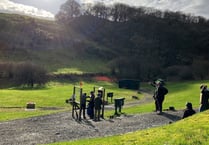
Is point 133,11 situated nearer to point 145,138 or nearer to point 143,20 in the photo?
point 143,20

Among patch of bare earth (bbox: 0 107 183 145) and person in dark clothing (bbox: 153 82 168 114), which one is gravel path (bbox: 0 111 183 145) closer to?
patch of bare earth (bbox: 0 107 183 145)

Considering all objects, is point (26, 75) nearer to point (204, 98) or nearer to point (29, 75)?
Answer: point (29, 75)

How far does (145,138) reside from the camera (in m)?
15.5

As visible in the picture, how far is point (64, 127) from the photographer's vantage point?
23.6 m

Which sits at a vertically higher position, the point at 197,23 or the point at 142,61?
the point at 197,23

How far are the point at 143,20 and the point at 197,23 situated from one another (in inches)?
989

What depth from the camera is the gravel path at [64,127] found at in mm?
19805

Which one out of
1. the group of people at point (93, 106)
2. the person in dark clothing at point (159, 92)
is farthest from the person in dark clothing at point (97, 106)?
the person in dark clothing at point (159, 92)

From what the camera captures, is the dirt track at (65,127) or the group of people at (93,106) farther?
the group of people at (93,106)

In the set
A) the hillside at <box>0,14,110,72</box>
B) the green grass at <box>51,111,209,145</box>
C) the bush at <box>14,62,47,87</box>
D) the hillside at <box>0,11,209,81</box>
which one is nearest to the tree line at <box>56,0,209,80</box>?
the hillside at <box>0,11,209,81</box>

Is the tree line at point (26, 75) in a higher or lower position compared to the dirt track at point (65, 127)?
lower

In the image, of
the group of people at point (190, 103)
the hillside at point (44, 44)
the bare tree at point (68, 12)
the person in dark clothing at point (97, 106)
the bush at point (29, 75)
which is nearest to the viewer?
the group of people at point (190, 103)

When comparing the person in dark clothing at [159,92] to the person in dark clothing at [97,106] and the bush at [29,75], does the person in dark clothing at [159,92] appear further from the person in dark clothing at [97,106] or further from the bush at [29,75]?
the bush at [29,75]

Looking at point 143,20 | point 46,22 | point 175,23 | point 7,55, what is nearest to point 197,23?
point 175,23
